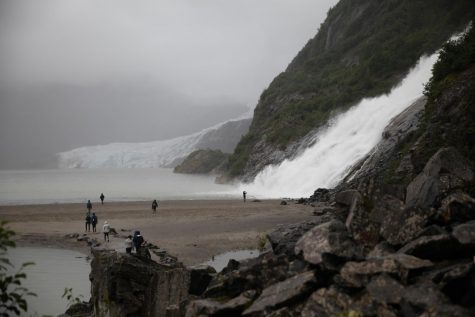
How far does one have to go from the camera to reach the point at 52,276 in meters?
21.9

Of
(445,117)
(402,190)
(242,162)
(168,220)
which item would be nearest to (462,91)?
(445,117)

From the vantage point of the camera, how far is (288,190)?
205ft

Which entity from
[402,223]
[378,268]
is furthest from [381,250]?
[378,268]

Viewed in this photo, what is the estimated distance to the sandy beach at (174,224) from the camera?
26906 millimetres

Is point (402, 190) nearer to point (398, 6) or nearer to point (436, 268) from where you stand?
point (436, 268)

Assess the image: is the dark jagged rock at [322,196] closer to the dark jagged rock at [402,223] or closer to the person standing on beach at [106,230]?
the person standing on beach at [106,230]

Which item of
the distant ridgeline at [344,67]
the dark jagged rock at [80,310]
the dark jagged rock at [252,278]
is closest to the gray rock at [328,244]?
the dark jagged rock at [252,278]

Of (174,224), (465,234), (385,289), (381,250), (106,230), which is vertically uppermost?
(465,234)

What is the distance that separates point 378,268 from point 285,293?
1745 mm

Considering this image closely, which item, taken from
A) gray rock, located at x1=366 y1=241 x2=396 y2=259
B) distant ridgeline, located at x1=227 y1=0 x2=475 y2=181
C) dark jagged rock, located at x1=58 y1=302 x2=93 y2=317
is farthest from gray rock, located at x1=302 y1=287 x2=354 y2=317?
distant ridgeline, located at x1=227 y1=0 x2=475 y2=181

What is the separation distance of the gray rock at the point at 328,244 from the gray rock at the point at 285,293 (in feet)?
1.34

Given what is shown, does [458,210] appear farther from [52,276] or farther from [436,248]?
[52,276]

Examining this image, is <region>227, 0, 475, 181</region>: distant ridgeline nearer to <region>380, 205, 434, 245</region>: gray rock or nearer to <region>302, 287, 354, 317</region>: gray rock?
<region>380, 205, 434, 245</region>: gray rock

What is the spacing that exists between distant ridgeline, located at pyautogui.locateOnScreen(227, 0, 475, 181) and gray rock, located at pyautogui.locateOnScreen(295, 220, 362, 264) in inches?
2424
